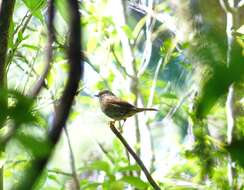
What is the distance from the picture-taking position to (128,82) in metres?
4.18

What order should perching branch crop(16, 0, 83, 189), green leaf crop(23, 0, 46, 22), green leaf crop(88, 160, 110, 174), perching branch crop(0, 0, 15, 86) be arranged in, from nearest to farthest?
perching branch crop(16, 0, 83, 189) < perching branch crop(0, 0, 15, 86) < green leaf crop(23, 0, 46, 22) < green leaf crop(88, 160, 110, 174)

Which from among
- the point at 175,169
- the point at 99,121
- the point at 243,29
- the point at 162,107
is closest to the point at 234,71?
the point at 243,29

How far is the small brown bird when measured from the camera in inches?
139

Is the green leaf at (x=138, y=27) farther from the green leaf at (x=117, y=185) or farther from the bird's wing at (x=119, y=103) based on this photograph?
the green leaf at (x=117, y=185)

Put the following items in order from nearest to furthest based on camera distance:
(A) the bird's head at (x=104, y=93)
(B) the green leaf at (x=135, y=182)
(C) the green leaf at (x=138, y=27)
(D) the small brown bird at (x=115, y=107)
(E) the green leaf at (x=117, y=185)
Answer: (B) the green leaf at (x=135, y=182) → (E) the green leaf at (x=117, y=185) → (D) the small brown bird at (x=115, y=107) → (C) the green leaf at (x=138, y=27) → (A) the bird's head at (x=104, y=93)

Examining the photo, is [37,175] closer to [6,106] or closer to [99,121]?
[6,106]

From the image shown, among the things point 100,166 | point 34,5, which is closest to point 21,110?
point 34,5

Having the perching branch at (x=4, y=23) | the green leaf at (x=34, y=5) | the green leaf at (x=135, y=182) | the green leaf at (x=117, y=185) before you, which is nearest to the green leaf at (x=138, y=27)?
the green leaf at (x=117, y=185)

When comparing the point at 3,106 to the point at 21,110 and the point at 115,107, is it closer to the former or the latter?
the point at 21,110

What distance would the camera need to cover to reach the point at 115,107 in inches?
146

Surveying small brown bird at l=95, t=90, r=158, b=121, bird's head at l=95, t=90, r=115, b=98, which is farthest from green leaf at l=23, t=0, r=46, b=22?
bird's head at l=95, t=90, r=115, b=98

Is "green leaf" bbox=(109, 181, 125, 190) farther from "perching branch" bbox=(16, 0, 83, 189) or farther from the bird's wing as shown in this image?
"perching branch" bbox=(16, 0, 83, 189)

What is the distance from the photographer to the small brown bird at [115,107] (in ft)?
11.6

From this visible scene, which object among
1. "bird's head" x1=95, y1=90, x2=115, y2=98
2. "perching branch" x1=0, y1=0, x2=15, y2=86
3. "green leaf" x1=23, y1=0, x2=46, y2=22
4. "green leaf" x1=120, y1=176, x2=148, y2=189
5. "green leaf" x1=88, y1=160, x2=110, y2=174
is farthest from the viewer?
"bird's head" x1=95, y1=90, x2=115, y2=98
